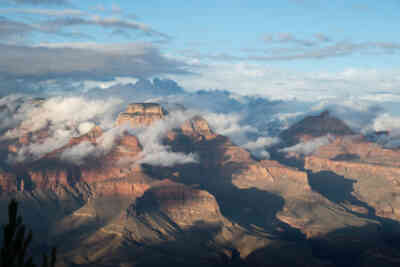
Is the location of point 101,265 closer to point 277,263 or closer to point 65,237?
point 65,237

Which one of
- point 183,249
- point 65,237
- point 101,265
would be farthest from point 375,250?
point 65,237

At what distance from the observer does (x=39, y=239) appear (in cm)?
19400

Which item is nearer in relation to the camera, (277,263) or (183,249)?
(277,263)

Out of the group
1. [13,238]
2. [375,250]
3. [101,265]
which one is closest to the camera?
[13,238]

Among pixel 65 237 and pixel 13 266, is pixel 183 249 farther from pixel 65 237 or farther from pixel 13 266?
pixel 13 266

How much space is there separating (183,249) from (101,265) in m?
37.7

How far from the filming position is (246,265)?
170 meters

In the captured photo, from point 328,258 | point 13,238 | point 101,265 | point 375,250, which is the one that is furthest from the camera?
point 328,258

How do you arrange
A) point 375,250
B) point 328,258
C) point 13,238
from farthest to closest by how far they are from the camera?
1. point 328,258
2. point 375,250
3. point 13,238

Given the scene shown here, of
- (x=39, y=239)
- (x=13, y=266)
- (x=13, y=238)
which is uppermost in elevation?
(x=13, y=238)

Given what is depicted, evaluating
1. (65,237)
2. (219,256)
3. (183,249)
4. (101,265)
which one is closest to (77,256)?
(101,265)

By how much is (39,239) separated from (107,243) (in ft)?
113

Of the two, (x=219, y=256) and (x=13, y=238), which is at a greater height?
(x=13, y=238)

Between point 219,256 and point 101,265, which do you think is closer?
point 101,265
